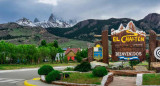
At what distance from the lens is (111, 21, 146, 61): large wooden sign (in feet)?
83.2

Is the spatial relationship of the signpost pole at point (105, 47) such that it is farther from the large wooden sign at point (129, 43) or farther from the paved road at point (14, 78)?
the paved road at point (14, 78)

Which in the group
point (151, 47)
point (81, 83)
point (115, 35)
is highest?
point (115, 35)

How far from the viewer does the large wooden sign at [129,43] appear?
83.2 ft

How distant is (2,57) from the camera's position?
55.2m

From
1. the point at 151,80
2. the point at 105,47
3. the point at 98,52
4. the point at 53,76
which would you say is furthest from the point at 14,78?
the point at 151,80

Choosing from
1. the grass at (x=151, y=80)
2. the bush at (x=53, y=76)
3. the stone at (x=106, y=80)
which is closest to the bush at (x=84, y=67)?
the bush at (x=53, y=76)

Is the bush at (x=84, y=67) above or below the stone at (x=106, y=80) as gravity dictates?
above

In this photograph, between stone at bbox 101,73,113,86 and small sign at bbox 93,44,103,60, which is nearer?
stone at bbox 101,73,113,86

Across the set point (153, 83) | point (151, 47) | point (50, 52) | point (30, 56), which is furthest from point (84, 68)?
point (50, 52)

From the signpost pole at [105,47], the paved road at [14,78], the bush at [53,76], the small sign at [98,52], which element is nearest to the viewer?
the bush at [53,76]

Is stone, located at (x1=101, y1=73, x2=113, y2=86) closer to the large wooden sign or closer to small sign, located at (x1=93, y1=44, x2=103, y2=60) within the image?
the large wooden sign

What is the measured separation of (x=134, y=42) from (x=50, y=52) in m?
47.2

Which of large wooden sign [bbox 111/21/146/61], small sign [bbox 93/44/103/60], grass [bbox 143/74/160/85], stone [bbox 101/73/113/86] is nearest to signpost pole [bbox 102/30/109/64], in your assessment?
small sign [bbox 93/44/103/60]

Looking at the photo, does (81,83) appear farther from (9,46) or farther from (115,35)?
(9,46)
